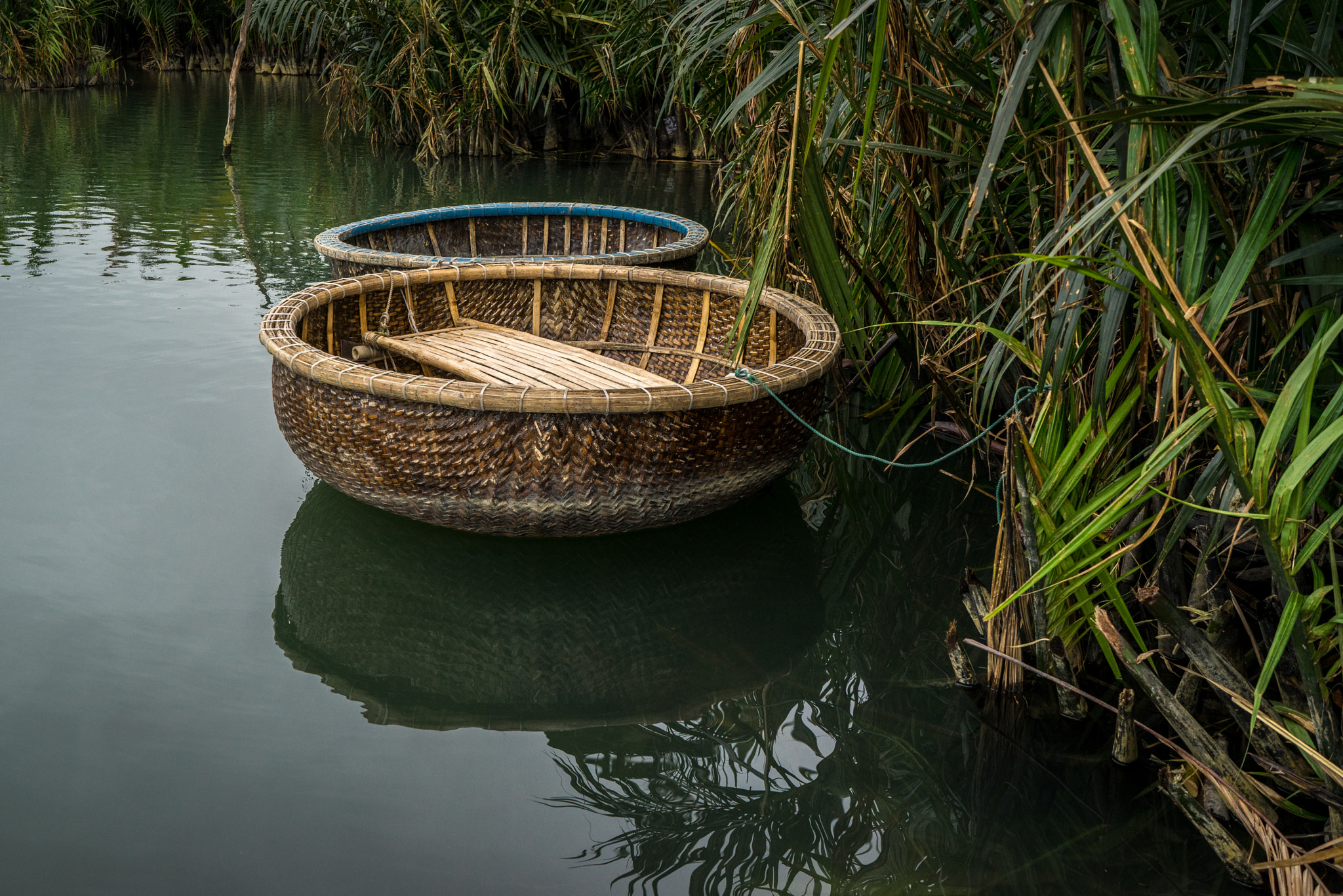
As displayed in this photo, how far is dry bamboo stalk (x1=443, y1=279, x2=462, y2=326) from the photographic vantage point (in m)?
3.08

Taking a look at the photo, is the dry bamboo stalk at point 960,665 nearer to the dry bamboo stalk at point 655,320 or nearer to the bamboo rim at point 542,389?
the bamboo rim at point 542,389

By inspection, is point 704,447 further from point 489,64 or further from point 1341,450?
point 489,64

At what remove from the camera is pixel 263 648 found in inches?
76.9

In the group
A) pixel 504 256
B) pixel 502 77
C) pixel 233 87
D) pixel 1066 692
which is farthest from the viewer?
pixel 233 87

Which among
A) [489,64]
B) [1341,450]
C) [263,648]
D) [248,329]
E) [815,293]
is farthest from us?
[489,64]

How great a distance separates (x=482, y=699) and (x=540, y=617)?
257mm

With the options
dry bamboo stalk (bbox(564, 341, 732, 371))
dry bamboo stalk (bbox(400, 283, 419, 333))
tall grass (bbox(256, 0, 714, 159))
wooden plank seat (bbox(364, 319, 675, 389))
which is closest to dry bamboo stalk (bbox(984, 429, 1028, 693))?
wooden plank seat (bbox(364, 319, 675, 389))

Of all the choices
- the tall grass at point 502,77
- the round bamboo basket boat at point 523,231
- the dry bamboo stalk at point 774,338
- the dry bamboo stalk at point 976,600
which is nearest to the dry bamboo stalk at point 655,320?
the dry bamboo stalk at point 774,338

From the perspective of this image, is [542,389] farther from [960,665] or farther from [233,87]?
[233,87]

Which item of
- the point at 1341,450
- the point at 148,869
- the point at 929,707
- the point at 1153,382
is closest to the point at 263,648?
the point at 148,869

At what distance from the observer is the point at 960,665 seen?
6.00ft

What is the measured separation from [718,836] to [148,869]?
0.78 metres

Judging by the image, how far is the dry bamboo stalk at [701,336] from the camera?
9.98 ft

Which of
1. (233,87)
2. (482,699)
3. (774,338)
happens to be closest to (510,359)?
(774,338)
